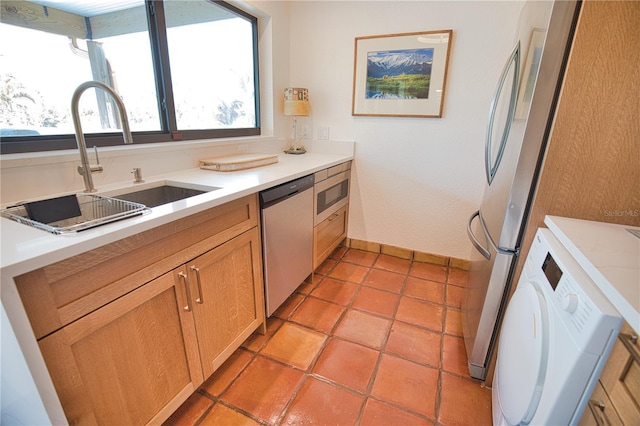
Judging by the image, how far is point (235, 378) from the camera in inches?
55.7

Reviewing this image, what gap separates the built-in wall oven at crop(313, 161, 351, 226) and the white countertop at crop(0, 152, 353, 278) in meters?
0.22

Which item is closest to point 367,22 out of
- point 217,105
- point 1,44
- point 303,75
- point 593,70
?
point 303,75

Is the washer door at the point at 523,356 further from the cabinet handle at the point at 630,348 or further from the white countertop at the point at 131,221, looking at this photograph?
the white countertop at the point at 131,221

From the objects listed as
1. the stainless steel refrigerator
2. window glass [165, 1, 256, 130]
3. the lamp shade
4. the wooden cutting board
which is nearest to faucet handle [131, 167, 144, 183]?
the wooden cutting board

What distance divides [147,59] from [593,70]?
2.04 meters

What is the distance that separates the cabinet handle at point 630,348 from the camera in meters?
0.59

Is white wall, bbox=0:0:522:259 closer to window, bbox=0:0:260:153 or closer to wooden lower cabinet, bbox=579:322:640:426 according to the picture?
window, bbox=0:0:260:153

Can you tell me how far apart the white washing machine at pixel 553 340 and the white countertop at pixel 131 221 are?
3.82 ft

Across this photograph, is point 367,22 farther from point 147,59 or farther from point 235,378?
point 235,378

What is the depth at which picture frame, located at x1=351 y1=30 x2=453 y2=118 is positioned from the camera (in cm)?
214

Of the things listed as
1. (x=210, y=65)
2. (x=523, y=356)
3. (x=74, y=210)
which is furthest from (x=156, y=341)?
(x=210, y=65)

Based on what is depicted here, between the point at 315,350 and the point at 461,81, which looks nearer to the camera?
the point at 315,350

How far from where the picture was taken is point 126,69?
1545 millimetres

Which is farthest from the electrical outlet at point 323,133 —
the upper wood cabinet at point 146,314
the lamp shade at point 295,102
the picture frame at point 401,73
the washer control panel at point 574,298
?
the washer control panel at point 574,298
